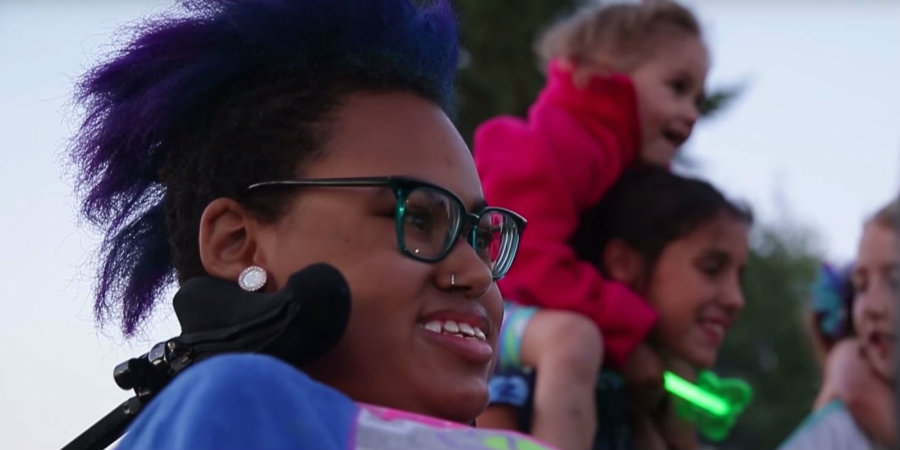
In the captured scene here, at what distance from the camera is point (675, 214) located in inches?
139

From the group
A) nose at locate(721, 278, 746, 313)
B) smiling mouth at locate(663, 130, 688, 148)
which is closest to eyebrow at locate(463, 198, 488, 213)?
nose at locate(721, 278, 746, 313)

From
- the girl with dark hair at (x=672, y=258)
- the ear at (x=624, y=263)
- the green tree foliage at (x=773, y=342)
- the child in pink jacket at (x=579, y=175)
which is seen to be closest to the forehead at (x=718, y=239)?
the girl with dark hair at (x=672, y=258)

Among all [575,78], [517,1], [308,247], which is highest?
[308,247]

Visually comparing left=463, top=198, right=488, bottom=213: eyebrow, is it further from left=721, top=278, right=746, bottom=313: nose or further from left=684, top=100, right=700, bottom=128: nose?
left=684, top=100, right=700, bottom=128: nose

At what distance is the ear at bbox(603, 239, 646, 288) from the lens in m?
3.53

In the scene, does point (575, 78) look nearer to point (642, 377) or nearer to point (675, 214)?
point (675, 214)

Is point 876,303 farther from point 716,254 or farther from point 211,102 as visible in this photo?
point 211,102

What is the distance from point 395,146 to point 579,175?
1.72 metres

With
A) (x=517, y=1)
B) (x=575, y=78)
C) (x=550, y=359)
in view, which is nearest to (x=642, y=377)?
(x=550, y=359)

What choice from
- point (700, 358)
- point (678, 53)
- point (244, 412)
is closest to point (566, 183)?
point (700, 358)

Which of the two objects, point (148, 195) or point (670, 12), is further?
point (670, 12)

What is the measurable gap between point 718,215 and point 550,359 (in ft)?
2.34

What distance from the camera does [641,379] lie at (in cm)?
337

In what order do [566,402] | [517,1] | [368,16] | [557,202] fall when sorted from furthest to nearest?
[517,1], [557,202], [566,402], [368,16]
